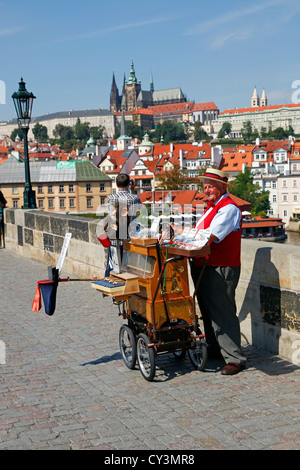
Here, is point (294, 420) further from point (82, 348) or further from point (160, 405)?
point (82, 348)

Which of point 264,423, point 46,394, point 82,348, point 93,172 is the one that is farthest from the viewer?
point 93,172

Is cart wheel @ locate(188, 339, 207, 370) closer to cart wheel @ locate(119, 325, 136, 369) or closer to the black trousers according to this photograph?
the black trousers

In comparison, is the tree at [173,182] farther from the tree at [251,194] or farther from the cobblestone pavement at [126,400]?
the cobblestone pavement at [126,400]

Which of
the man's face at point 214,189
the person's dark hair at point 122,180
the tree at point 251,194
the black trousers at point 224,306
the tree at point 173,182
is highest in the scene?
the person's dark hair at point 122,180

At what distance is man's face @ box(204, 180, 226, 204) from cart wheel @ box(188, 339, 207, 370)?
1.12 m

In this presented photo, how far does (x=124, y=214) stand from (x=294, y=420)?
2.36 meters

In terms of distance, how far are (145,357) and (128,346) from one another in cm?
40

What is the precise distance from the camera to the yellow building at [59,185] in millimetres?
73625

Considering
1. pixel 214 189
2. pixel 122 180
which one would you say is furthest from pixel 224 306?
pixel 122 180

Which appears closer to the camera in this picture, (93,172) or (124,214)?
(124,214)

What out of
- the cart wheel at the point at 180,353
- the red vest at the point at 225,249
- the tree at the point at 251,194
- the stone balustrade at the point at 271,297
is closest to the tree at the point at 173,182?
the tree at the point at 251,194

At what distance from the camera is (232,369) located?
16.2ft

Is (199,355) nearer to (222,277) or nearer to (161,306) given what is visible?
(161,306)

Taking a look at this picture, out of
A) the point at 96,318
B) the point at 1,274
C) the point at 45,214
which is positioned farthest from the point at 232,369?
the point at 45,214
